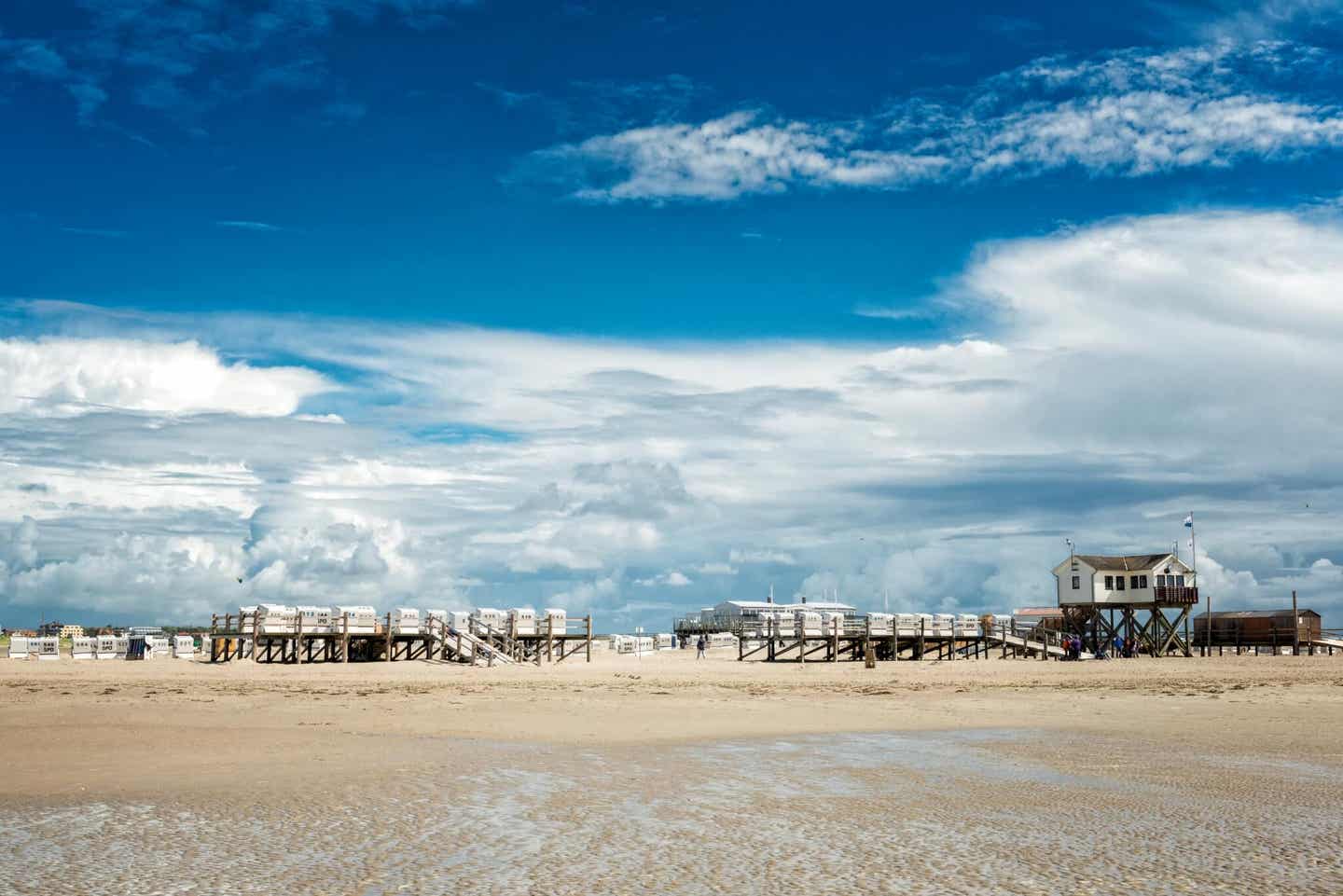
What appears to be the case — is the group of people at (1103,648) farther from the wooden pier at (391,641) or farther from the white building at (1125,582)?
the wooden pier at (391,641)

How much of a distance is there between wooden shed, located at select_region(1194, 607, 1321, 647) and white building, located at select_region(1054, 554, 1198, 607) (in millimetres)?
12069

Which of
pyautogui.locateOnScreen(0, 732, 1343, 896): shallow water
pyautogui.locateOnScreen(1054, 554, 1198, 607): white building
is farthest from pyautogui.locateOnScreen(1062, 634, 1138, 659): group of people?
pyautogui.locateOnScreen(0, 732, 1343, 896): shallow water

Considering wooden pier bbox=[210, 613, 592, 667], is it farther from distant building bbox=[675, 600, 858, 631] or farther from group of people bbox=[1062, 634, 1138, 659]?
distant building bbox=[675, 600, 858, 631]

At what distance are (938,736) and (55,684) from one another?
25.1 metres

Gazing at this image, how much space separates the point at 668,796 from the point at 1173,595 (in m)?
64.3

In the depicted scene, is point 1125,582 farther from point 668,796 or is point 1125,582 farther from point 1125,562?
point 668,796

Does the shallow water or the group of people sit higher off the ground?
the shallow water

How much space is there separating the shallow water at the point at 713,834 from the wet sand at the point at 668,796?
4cm

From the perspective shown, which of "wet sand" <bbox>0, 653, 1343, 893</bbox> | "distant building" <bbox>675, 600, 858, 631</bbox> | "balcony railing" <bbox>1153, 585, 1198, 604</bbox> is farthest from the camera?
"distant building" <bbox>675, 600, 858, 631</bbox>

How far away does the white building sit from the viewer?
6812cm

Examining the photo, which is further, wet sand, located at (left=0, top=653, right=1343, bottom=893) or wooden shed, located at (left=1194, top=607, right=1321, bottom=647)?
wooden shed, located at (left=1194, top=607, right=1321, bottom=647)

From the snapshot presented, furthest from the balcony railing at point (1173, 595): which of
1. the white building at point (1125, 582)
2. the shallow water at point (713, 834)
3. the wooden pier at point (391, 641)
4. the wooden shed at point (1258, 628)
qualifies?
the shallow water at point (713, 834)

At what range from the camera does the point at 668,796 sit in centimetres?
1147

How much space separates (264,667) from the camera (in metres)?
42.3
